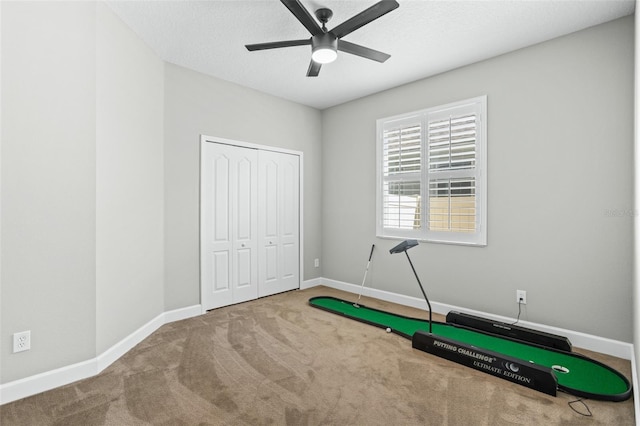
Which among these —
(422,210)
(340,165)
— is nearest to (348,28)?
(422,210)

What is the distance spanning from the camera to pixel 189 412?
2.00 meters

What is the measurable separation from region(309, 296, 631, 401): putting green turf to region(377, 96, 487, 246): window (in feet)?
3.34

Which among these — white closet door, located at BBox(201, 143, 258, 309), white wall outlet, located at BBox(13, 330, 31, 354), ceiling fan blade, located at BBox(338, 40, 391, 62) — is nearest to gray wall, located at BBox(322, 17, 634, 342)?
ceiling fan blade, located at BBox(338, 40, 391, 62)

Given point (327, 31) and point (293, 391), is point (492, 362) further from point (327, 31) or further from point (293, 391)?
point (327, 31)

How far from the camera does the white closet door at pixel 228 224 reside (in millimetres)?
3910

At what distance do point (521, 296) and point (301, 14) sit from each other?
3291 mm

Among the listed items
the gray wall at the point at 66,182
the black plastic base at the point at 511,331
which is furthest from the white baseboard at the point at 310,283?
the gray wall at the point at 66,182

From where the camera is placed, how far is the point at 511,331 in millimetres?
3025

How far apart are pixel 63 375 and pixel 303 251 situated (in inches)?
127

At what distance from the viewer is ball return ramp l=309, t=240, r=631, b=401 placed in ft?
7.18

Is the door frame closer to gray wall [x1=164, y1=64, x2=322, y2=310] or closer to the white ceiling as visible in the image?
gray wall [x1=164, y1=64, x2=322, y2=310]

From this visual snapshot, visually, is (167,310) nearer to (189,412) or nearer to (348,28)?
(189,412)

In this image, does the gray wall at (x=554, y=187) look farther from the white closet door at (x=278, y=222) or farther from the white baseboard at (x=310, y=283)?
the white closet door at (x=278, y=222)

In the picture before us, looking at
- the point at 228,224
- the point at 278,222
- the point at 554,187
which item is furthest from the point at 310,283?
the point at 554,187
